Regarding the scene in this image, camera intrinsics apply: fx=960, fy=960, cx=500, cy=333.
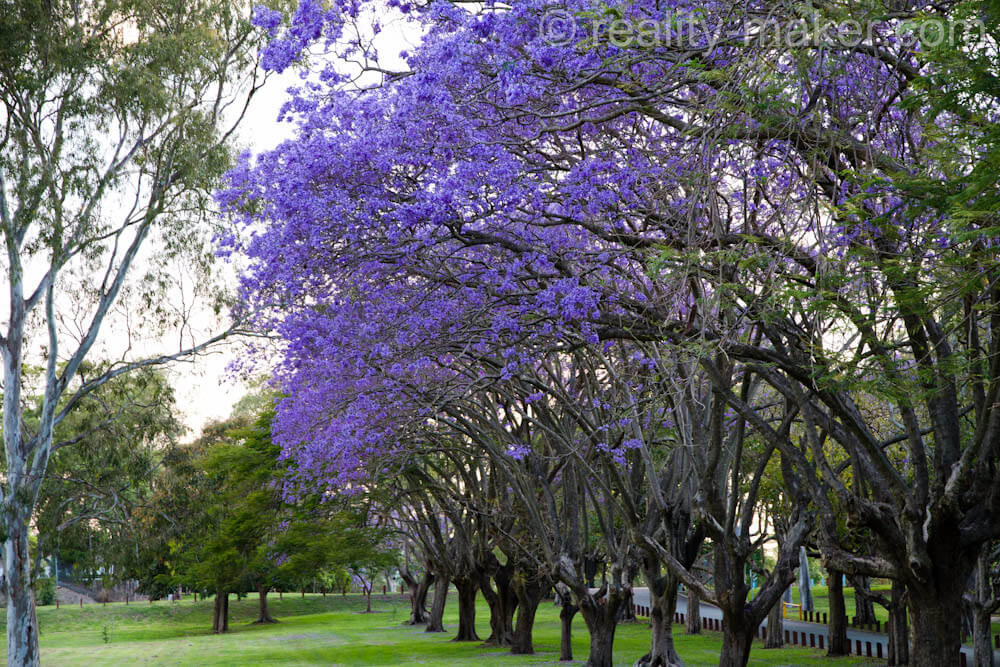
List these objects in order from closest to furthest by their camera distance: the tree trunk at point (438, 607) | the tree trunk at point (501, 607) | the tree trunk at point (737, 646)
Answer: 1. the tree trunk at point (737, 646)
2. the tree trunk at point (501, 607)
3. the tree trunk at point (438, 607)

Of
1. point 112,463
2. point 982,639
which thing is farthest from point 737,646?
point 112,463

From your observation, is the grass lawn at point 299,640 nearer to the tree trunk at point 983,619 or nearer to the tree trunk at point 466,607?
the tree trunk at point 466,607

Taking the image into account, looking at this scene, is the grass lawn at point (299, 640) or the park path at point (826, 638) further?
the grass lawn at point (299, 640)

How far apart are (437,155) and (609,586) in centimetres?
1349

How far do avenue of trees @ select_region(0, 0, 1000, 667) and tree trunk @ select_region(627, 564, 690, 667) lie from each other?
0.07m

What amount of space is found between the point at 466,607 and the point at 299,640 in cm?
818

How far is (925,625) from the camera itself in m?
11.0

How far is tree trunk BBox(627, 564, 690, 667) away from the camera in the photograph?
1928cm

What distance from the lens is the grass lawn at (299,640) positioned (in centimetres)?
2825

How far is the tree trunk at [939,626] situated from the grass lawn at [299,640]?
47.5ft

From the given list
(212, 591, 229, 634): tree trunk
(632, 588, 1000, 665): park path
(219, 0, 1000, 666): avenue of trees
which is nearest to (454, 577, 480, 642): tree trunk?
(632, 588, 1000, 665): park path

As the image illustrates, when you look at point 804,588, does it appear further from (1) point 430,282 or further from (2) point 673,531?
(1) point 430,282

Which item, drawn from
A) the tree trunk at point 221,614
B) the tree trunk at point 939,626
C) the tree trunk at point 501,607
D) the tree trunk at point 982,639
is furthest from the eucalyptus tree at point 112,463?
the tree trunk at point 221,614

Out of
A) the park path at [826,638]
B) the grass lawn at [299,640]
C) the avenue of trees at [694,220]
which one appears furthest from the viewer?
the grass lawn at [299,640]
